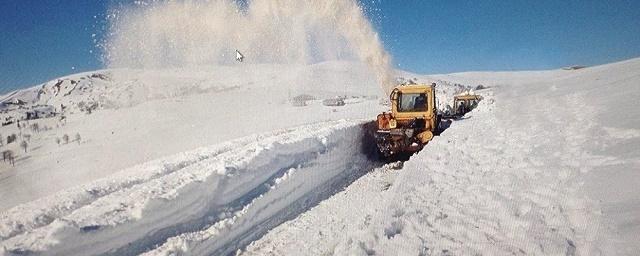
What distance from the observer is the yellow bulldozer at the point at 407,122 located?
12445 millimetres

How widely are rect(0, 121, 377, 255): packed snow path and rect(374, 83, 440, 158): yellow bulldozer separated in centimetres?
171

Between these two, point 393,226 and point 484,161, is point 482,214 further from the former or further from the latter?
point 484,161

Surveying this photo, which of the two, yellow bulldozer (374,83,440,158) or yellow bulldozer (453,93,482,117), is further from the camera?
yellow bulldozer (453,93,482,117)

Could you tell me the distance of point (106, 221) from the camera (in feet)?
19.9

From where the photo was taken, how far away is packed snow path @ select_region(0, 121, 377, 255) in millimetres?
5828

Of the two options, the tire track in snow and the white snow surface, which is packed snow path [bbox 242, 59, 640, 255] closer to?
the white snow surface

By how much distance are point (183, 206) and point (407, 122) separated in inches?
325

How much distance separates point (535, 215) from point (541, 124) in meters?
10.3

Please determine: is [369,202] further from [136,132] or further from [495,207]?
[136,132]

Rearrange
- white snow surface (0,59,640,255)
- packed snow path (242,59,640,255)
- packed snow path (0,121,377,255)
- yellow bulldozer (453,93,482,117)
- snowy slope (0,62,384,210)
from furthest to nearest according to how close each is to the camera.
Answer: yellow bulldozer (453,93,482,117) → snowy slope (0,62,384,210) → packed snow path (0,121,377,255) → white snow surface (0,59,640,255) → packed snow path (242,59,640,255)

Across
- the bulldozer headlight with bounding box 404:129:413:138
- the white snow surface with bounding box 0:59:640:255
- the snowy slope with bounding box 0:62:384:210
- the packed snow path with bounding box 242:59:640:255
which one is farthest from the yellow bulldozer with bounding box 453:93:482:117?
the packed snow path with bounding box 242:59:640:255

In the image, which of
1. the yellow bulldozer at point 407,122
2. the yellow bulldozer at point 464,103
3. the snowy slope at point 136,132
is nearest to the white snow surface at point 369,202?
the yellow bulldozer at point 407,122

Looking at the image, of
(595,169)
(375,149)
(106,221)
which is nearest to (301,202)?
(106,221)

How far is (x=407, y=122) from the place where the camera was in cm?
1352
